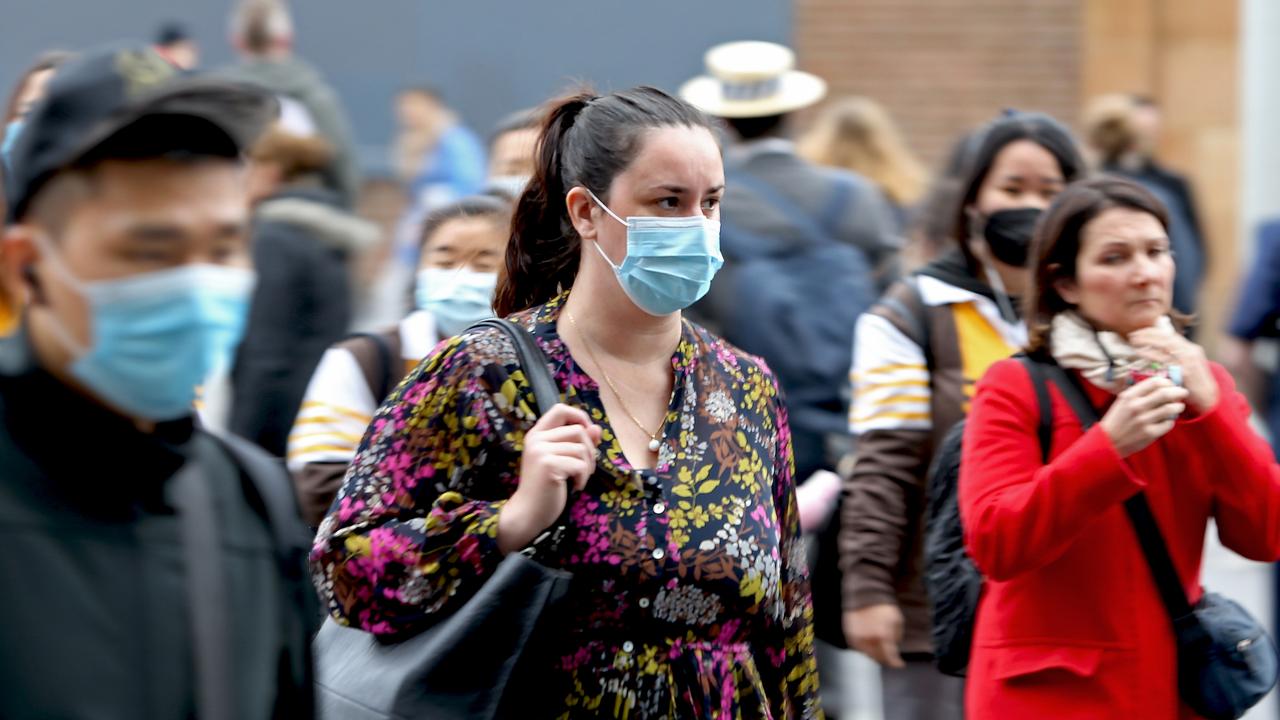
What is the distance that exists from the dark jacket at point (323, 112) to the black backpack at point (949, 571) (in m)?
3.29

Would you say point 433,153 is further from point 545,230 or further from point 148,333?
point 148,333

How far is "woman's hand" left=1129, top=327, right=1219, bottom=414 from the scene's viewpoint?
11.2 ft

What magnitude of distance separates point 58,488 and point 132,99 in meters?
0.43

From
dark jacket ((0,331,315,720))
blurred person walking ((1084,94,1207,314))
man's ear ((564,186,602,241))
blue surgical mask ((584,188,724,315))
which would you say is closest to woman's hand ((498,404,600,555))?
blue surgical mask ((584,188,724,315))

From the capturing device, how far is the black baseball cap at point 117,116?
2033 mm

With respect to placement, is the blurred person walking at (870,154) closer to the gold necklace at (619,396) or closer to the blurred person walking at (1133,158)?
the blurred person walking at (1133,158)

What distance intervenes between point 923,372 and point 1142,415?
41.8 inches

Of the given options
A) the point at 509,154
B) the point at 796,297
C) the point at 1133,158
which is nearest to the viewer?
the point at 509,154

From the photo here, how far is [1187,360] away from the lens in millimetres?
3414

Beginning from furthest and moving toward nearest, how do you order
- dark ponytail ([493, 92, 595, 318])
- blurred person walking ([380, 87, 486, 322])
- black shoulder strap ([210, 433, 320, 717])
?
1. blurred person walking ([380, 87, 486, 322])
2. dark ponytail ([493, 92, 595, 318])
3. black shoulder strap ([210, 433, 320, 717])

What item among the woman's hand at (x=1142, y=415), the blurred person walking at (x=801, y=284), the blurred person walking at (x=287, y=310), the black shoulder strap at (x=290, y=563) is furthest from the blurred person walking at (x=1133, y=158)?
the black shoulder strap at (x=290, y=563)

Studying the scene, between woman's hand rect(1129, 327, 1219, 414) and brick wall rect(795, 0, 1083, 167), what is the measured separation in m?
10.3

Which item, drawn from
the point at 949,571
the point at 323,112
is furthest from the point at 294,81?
the point at 949,571

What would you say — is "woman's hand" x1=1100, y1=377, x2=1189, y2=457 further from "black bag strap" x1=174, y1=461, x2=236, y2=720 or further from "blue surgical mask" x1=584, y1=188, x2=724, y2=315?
"black bag strap" x1=174, y1=461, x2=236, y2=720
